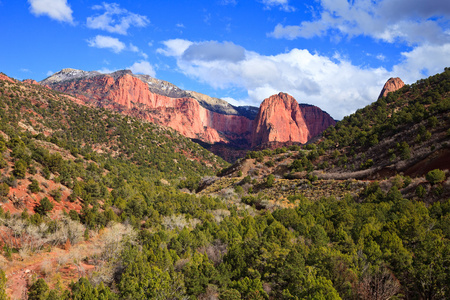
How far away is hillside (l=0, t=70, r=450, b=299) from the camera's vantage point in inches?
790

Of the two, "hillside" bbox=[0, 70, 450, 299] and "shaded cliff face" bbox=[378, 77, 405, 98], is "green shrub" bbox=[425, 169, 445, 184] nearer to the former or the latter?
"hillside" bbox=[0, 70, 450, 299]

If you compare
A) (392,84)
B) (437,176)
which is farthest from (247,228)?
(392,84)

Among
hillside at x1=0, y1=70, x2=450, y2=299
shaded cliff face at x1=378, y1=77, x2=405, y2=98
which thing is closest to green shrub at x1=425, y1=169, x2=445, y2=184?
hillside at x1=0, y1=70, x2=450, y2=299

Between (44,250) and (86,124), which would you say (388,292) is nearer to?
(44,250)

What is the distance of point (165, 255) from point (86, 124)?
8527 centimetres

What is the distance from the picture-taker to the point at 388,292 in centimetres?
1891

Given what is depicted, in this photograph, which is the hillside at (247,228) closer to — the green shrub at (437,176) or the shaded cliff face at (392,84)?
the green shrub at (437,176)

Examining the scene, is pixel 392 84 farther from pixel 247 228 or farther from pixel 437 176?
pixel 247 228

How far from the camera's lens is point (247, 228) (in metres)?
35.2

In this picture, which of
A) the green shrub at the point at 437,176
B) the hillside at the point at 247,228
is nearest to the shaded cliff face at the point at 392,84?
the hillside at the point at 247,228

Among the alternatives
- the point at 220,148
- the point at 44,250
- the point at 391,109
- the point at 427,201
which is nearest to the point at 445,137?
the point at 427,201

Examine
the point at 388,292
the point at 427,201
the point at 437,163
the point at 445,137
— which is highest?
the point at 445,137

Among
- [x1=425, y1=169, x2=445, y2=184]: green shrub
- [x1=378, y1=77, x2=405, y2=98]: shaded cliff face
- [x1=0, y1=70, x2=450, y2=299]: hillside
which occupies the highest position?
[x1=378, y1=77, x2=405, y2=98]: shaded cliff face

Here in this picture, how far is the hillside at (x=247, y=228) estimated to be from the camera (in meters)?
20.1
